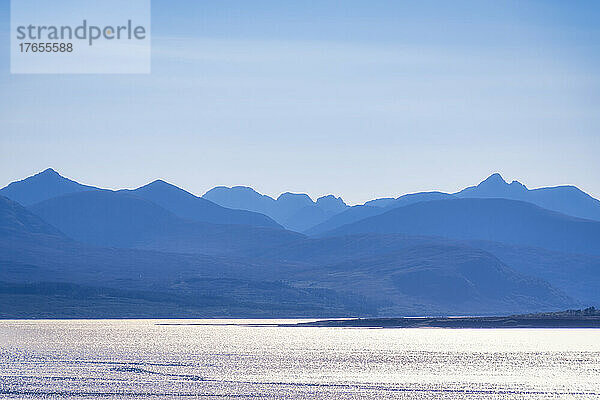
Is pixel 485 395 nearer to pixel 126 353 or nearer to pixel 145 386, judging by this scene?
pixel 145 386

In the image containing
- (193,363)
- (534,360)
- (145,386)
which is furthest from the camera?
(534,360)

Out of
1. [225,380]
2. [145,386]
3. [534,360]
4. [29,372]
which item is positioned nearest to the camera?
[145,386]

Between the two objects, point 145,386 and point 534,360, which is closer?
point 145,386

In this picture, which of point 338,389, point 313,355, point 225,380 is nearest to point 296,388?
point 338,389

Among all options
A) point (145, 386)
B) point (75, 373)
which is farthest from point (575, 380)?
point (75, 373)

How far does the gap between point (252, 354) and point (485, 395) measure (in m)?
78.1

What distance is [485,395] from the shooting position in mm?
110438

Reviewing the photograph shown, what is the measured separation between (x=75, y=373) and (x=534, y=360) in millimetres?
77900

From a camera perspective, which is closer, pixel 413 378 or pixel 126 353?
pixel 413 378

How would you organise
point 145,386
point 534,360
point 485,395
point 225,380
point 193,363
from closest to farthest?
point 485,395 < point 145,386 < point 225,380 < point 193,363 < point 534,360

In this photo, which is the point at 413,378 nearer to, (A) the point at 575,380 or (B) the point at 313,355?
(A) the point at 575,380

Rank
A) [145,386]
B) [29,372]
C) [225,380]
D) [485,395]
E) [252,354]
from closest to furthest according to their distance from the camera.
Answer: [485,395] → [145,386] → [225,380] → [29,372] → [252,354]

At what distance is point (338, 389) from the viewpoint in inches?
4562

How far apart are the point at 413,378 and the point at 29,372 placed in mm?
50585
